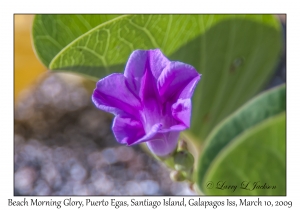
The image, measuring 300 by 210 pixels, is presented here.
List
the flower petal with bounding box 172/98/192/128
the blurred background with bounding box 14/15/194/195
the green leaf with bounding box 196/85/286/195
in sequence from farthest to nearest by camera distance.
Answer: the blurred background with bounding box 14/15/194/195 < the green leaf with bounding box 196/85/286/195 < the flower petal with bounding box 172/98/192/128

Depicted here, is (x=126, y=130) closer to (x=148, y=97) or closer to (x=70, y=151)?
(x=148, y=97)

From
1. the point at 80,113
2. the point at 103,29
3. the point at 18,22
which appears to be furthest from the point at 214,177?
the point at 80,113

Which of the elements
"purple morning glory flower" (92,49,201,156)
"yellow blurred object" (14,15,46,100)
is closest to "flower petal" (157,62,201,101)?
"purple morning glory flower" (92,49,201,156)

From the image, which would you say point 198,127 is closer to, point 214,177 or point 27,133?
point 214,177

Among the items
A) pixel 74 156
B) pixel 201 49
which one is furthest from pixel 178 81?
pixel 74 156

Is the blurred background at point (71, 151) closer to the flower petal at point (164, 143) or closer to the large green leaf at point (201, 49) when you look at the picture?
the large green leaf at point (201, 49)

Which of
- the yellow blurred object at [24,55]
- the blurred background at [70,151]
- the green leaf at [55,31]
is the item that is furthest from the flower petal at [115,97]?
the blurred background at [70,151]

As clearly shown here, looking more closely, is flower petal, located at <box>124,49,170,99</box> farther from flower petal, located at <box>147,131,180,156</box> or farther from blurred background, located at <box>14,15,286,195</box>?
blurred background, located at <box>14,15,286,195</box>
